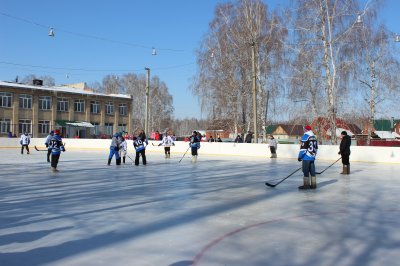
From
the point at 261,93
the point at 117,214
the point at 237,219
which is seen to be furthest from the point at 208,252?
the point at 261,93

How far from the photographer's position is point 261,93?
28.9 m

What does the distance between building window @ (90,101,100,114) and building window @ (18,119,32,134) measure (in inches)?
304

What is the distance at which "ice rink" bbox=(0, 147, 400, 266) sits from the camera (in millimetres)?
4309

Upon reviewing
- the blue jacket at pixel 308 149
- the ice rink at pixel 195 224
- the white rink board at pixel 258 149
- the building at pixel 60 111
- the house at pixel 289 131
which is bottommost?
the ice rink at pixel 195 224

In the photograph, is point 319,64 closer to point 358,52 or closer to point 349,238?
point 358,52

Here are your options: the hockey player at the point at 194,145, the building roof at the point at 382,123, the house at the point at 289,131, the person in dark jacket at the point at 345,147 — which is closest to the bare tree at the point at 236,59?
the house at the point at 289,131

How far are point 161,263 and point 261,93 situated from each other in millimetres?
25572

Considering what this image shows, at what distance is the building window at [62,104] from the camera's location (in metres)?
45.1

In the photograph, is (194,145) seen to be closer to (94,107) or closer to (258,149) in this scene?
(258,149)

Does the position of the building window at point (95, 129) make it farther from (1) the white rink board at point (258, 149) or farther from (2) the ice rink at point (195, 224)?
(2) the ice rink at point (195, 224)

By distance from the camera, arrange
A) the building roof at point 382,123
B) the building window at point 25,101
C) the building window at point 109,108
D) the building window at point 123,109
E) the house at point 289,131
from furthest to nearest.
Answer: the building window at point 123,109 < the building window at point 109,108 < the building window at point 25,101 < the building roof at point 382,123 < the house at point 289,131

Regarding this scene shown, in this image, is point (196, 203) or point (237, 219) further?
point (196, 203)

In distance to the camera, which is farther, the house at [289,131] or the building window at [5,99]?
the building window at [5,99]

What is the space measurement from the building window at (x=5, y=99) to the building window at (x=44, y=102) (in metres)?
3.25
